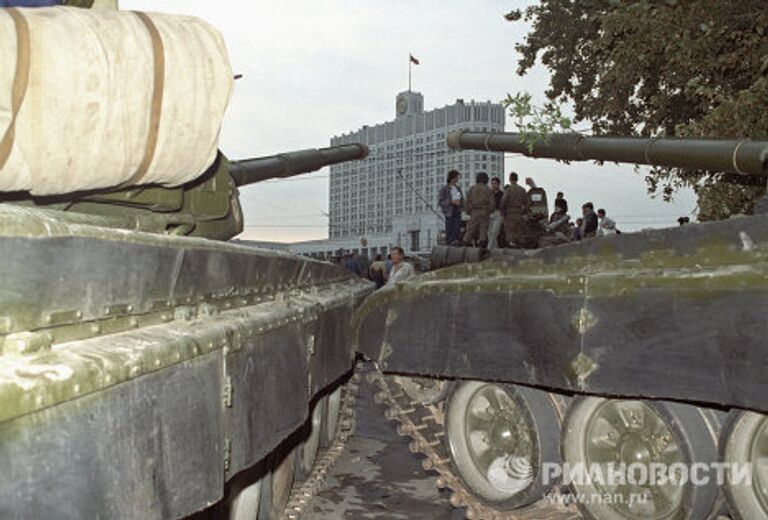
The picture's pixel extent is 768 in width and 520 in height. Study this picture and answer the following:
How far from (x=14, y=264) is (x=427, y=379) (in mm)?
→ 4880

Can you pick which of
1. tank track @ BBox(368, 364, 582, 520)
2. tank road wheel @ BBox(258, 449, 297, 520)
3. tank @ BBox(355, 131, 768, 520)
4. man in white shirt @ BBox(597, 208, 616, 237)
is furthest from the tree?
tank road wheel @ BBox(258, 449, 297, 520)

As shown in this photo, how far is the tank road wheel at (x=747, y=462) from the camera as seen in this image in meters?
4.24

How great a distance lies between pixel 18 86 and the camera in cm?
260

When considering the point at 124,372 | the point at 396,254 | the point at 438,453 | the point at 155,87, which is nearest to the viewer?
the point at 124,372

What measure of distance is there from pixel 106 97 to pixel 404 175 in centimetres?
9347

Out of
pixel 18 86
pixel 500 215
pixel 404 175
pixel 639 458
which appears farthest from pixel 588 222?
pixel 404 175

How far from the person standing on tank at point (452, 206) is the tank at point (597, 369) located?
363 inches

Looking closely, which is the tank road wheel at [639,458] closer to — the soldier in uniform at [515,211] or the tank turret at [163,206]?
the tank turret at [163,206]

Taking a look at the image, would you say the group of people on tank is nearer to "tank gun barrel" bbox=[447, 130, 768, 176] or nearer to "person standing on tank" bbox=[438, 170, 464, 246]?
"person standing on tank" bbox=[438, 170, 464, 246]

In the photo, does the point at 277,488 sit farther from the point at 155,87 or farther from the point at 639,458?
the point at 155,87

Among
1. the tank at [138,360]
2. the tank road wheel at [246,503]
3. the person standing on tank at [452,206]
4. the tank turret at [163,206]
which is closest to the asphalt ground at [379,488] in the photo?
the tank road wheel at [246,503]

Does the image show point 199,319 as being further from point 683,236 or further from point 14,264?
point 683,236

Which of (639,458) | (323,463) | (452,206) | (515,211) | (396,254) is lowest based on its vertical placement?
(323,463)

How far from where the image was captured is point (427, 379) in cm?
648
